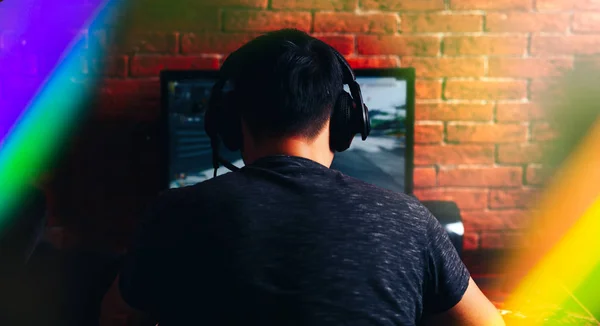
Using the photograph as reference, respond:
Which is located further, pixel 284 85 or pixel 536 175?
pixel 536 175

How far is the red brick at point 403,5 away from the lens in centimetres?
193

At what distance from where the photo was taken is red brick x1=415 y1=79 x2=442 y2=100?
77.4 inches

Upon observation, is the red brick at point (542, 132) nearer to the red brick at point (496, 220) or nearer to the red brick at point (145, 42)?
the red brick at point (496, 220)

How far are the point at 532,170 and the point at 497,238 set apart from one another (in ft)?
0.90

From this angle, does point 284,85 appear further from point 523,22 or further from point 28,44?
point 523,22

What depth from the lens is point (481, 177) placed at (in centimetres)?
202

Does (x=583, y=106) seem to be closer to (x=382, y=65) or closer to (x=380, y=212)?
(x=382, y=65)

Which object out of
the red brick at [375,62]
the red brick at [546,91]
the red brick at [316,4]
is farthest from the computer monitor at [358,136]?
the red brick at [546,91]

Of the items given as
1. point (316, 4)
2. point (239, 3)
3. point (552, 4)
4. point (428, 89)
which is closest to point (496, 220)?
point (428, 89)

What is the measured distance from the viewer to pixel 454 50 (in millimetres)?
1963

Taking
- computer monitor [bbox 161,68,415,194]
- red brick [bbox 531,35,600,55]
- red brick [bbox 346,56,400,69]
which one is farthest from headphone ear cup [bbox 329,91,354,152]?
red brick [bbox 531,35,600,55]

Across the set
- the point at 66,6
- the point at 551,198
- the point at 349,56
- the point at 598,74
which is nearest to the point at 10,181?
the point at 66,6

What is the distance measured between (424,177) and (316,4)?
71 centimetres

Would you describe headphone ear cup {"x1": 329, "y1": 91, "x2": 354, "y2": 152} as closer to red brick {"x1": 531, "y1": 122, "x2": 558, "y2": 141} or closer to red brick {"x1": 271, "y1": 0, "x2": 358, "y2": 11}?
red brick {"x1": 271, "y1": 0, "x2": 358, "y2": 11}
